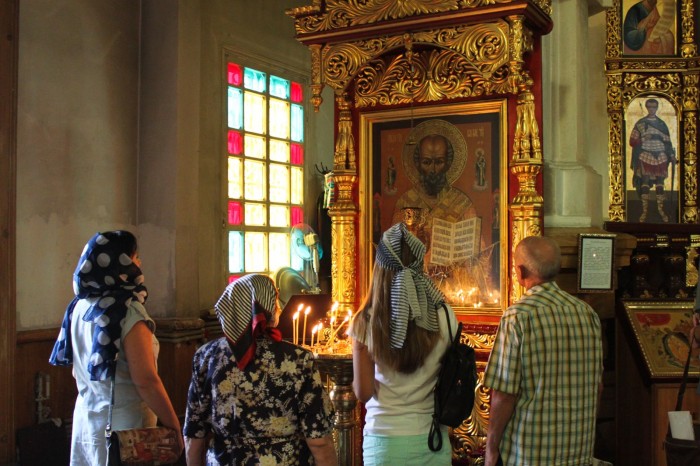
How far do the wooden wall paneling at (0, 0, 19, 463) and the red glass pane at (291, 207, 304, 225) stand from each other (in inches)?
137

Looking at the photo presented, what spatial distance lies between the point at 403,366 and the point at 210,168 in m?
4.63

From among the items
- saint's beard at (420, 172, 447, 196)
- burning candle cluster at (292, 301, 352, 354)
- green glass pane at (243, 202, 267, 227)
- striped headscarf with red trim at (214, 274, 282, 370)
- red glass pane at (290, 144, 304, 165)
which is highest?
red glass pane at (290, 144, 304, 165)

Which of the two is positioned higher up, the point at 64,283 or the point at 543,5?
the point at 543,5

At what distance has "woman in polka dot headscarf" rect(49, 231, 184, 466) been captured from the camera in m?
3.26

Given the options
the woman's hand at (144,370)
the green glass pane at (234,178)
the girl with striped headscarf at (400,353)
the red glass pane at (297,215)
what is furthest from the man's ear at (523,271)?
the red glass pane at (297,215)

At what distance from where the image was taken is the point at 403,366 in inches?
114

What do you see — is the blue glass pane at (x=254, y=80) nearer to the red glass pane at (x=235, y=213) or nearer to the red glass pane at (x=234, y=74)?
the red glass pane at (x=234, y=74)

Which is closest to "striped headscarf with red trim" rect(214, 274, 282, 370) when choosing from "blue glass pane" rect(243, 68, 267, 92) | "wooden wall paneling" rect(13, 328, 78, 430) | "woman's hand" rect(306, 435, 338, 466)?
"woman's hand" rect(306, 435, 338, 466)

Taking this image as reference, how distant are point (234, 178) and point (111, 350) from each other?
4482 mm

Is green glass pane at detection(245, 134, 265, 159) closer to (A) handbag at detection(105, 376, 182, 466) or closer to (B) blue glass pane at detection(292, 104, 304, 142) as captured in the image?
(B) blue glass pane at detection(292, 104, 304, 142)

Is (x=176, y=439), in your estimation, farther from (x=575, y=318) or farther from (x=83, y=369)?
(x=575, y=318)

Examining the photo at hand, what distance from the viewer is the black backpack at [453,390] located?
9.50 ft

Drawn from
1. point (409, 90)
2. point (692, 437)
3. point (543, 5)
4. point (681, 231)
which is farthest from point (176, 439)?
point (681, 231)

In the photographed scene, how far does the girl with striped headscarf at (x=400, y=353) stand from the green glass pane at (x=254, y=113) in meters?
5.06
